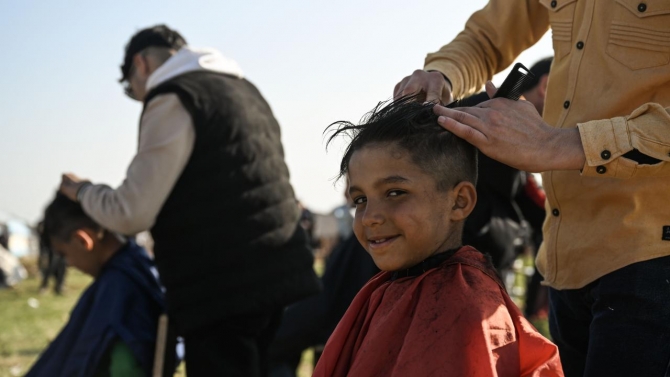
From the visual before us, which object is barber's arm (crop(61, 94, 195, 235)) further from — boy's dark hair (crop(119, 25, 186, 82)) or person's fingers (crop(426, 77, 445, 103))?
person's fingers (crop(426, 77, 445, 103))

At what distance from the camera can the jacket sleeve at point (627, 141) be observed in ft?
6.31

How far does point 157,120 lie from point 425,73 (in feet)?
5.02

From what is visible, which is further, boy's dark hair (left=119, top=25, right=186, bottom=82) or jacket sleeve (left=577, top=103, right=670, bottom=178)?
boy's dark hair (left=119, top=25, right=186, bottom=82)

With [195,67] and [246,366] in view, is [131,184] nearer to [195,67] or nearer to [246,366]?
[195,67]

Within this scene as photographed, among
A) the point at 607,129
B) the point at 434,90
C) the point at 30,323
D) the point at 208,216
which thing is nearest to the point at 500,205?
the point at 208,216

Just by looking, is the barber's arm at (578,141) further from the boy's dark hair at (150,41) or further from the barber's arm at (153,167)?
the boy's dark hair at (150,41)

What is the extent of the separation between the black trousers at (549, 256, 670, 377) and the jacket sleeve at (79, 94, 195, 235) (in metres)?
1.95

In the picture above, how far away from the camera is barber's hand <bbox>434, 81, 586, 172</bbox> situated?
6.33 ft

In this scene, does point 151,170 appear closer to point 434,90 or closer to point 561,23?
point 434,90

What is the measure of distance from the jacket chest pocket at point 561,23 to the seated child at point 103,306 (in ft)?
7.75

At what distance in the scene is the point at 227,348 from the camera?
11.9ft

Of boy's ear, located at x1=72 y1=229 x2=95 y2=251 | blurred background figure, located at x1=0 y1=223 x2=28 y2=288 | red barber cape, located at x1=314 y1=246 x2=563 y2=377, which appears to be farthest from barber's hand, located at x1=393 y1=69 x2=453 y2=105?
blurred background figure, located at x1=0 y1=223 x2=28 y2=288

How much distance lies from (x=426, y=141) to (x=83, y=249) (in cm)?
263

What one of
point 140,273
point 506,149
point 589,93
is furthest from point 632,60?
point 140,273
